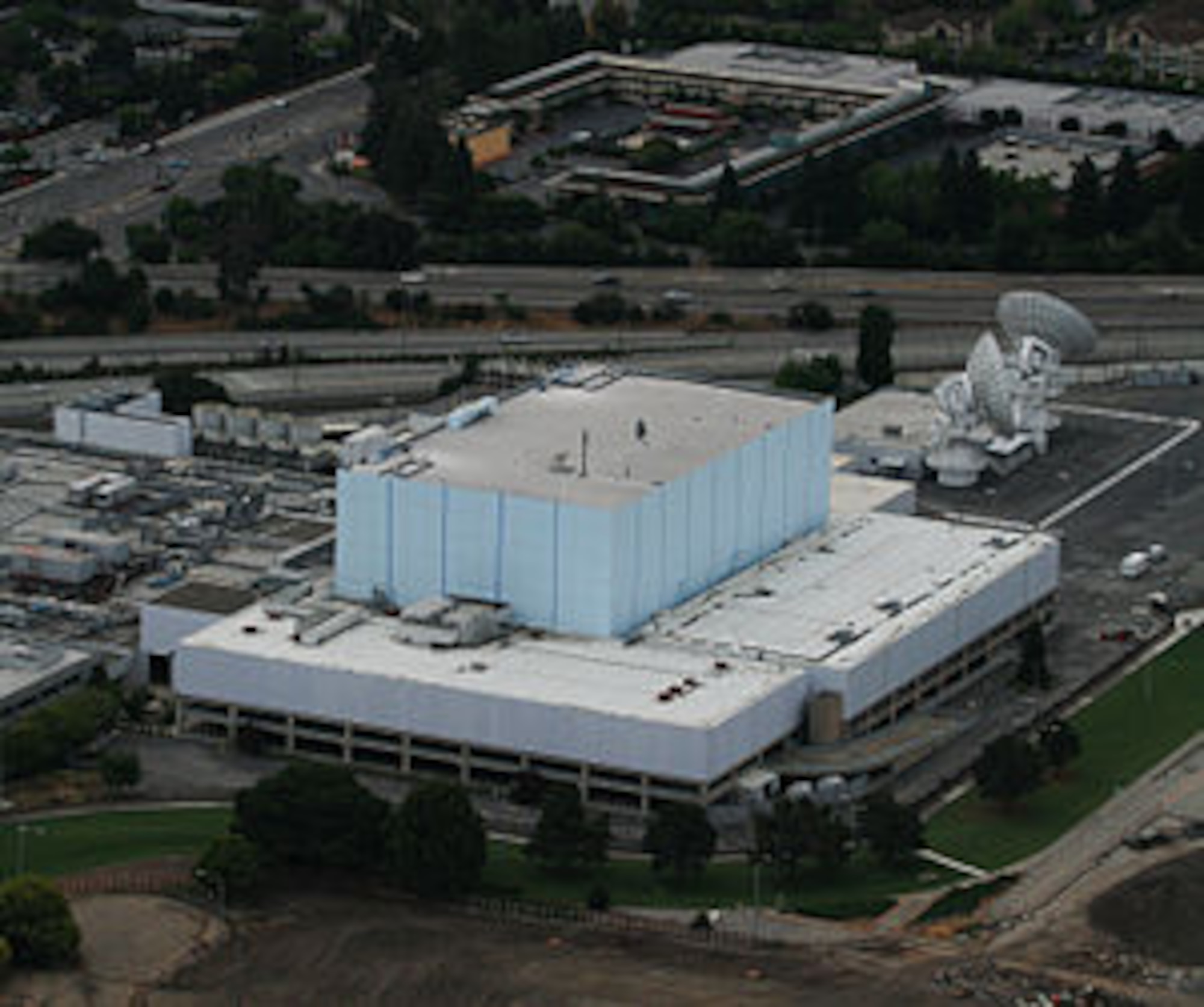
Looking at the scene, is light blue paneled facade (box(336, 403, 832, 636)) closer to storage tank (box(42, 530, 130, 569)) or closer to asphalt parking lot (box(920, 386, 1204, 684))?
storage tank (box(42, 530, 130, 569))

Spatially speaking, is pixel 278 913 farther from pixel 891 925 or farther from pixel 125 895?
pixel 891 925

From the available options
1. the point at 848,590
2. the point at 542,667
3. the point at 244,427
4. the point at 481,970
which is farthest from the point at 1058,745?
the point at 244,427

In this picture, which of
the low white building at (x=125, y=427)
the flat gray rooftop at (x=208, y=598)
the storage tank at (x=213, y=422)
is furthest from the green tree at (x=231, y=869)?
the storage tank at (x=213, y=422)

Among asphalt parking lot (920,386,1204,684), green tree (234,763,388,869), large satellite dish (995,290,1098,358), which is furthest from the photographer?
large satellite dish (995,290,1098,358)

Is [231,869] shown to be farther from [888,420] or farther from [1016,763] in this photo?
[888,420]

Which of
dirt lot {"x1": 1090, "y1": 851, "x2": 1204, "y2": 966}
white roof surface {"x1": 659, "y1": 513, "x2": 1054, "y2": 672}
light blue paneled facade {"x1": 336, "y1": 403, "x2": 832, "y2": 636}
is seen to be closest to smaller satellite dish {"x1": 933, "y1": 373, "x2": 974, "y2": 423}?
white roof surface {"x1": 659, "y1": 513, "x2": 1054, "y2": 672}

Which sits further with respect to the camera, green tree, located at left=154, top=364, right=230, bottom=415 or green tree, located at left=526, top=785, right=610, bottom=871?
green tree, located at left=154, top=364, right=230, bottom=415
